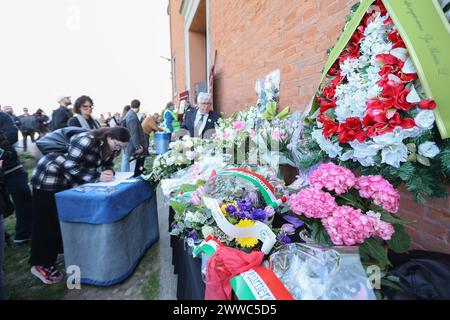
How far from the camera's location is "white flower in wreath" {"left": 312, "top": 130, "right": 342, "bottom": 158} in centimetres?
106

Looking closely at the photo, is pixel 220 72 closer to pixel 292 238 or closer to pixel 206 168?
pixel 206 168

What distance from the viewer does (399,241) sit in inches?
32.8

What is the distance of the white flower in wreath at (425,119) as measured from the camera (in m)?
0.79

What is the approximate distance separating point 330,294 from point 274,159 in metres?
0.97

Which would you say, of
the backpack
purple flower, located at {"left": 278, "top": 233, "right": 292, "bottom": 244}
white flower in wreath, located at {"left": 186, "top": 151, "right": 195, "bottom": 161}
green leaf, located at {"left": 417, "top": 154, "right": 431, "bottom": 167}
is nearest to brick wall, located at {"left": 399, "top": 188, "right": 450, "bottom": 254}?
green leaf, located at {"left": 417, "top": 154, "right": 431, "bottom": 167}

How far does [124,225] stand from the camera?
2.12m

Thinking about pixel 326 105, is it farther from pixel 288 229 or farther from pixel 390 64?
pixel 288 229

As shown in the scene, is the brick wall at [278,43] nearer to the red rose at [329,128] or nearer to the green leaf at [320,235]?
the red rose at [329,128]

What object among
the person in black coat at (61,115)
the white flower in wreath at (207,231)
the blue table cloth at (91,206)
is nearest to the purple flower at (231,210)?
the white flower in wreath at (207,231)

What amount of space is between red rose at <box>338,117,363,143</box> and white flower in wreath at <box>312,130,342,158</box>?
6cm

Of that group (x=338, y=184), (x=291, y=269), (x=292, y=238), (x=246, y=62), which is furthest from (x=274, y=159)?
(x=246, y=62)

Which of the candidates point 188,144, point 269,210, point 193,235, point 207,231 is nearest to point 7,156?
point 188,144

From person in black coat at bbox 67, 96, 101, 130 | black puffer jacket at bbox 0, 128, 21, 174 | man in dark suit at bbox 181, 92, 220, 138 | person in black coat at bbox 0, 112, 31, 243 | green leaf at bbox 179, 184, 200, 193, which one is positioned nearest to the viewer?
green leaf at bbox 179, 184, 200, 193

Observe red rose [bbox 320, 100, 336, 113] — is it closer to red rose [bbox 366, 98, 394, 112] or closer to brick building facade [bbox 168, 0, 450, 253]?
red rose [bbox 366, 98, 394, 112]
